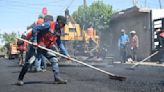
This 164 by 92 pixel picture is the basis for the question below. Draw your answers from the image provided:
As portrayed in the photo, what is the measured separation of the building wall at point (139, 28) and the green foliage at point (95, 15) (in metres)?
12.4

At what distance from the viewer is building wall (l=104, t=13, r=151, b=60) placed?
2455 cm

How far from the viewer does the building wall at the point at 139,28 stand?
24.5 metres

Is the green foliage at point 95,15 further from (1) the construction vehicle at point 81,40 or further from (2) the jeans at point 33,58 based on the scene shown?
(2) the jeans at point 33,58

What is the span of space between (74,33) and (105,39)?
9.43 meters

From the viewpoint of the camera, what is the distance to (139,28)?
86.8 feet

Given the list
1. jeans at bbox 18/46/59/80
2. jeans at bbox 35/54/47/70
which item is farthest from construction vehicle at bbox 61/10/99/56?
jeans at bbox 18/46/59/80

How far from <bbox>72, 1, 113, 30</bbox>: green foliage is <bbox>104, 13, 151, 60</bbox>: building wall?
12422mm

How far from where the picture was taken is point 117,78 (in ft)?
31.8

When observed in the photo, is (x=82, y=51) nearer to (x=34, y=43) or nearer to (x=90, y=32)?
(x=90, y=32)

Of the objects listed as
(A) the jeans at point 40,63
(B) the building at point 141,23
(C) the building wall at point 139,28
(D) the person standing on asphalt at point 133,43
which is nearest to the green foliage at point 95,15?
(C) the building wall at point 139,28

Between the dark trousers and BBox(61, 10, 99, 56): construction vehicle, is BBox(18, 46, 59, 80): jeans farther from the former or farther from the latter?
BBox(61, 10, 99, 56): construction vehicle

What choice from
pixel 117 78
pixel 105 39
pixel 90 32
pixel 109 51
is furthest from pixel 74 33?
pixel 117 78

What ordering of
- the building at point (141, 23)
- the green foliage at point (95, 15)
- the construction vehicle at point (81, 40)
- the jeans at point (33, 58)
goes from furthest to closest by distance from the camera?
the green foliage at point (95, 15) < the construction vehicle at point (81, 40) < the building at point (141, 23) < the jeans at point (33, 58)

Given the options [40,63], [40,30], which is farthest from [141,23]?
[40,30]
